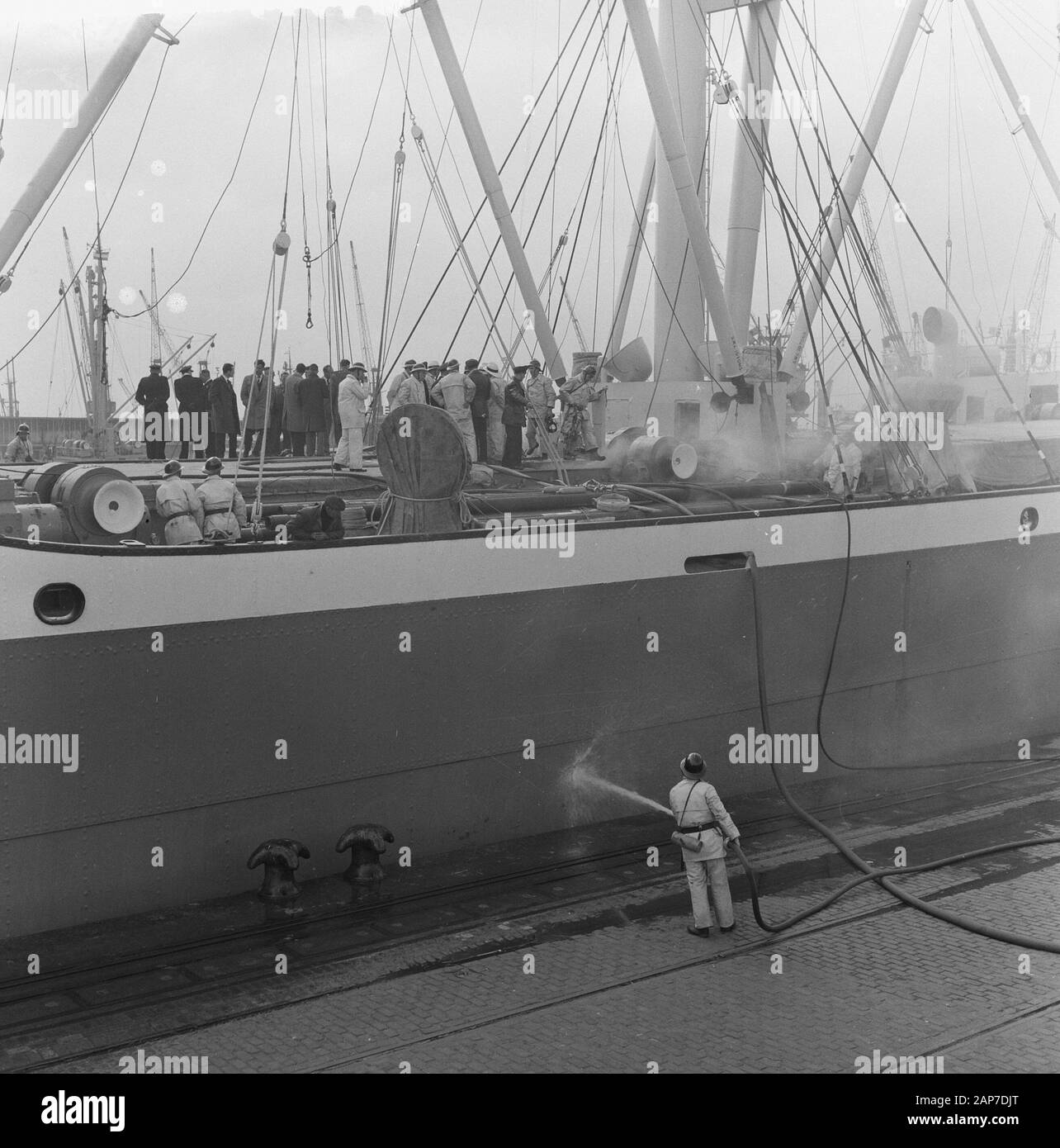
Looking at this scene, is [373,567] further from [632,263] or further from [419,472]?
[632,263]

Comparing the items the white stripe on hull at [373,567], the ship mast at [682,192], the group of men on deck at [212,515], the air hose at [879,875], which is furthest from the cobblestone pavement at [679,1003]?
the ship mast at [682,192]

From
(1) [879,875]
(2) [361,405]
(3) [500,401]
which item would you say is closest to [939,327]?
(3) [500,401]

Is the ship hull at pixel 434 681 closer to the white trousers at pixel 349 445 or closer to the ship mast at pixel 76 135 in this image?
the ship mast at pixel 76 135

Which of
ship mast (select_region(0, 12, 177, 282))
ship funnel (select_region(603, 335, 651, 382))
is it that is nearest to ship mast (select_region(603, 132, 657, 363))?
ship funnel (select_region(603, 335, 651, 382))

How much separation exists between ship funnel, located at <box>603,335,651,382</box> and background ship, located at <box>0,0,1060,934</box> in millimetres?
43

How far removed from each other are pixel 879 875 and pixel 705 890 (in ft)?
5.10

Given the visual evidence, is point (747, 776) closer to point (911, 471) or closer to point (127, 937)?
point (911, 471)

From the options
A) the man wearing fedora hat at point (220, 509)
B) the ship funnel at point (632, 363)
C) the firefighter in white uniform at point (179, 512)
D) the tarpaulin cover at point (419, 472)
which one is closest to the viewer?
the firefighter in white uniform at point (179, 512)

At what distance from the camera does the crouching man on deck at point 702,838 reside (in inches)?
326

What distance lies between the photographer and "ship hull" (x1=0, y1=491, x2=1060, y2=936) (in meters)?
8.58

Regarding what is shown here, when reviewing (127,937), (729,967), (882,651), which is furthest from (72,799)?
(882,651)

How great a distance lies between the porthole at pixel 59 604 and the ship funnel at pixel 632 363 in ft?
33.1

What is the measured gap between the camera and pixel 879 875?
916 cm

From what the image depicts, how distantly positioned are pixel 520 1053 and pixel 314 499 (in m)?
6.69
